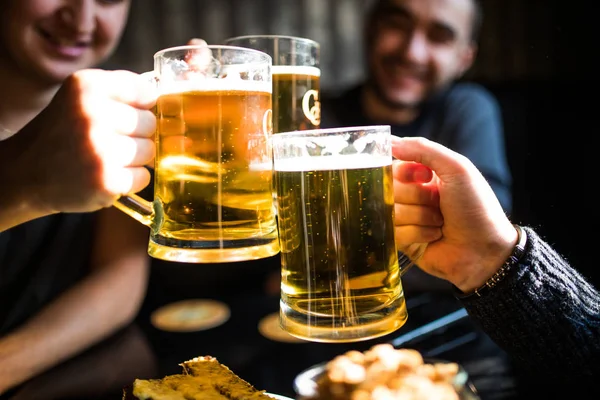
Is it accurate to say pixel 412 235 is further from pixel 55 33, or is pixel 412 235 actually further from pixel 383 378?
pixel 55 33

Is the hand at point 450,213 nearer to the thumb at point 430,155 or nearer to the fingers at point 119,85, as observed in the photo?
the thumb at point 430,155

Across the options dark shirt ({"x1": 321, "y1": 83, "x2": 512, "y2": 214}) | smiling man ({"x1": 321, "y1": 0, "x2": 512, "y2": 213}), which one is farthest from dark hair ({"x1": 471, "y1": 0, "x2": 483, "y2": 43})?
dark shirt ({"x1": 321, "y1": 83, "x2": 512, "y2": 214})

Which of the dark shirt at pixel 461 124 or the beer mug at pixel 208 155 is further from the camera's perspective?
the dark shirt at pixel 461 124

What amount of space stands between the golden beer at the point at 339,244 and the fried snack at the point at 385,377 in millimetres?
139

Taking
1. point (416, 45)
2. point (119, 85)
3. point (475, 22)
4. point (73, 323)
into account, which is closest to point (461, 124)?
point (416, 45)

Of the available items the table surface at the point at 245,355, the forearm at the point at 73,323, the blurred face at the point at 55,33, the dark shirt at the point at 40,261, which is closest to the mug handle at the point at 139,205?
the table surface at the point at 245,355

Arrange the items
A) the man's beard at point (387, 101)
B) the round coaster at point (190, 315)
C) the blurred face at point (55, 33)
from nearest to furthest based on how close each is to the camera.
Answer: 1. the blurred face at point (55, 33)
2. the round coaster at point (190, 315)
3. the man's beard at point (387, 101)

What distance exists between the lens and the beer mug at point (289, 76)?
2.80 ft

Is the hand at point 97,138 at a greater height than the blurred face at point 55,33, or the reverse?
the blurred face at point 55,33

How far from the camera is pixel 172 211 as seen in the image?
2.38 ft

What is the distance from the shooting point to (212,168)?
2.31ft

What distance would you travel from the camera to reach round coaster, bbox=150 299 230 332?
4.28ft

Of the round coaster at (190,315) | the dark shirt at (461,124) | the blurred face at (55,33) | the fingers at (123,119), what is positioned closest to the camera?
the fingers at (123,119)

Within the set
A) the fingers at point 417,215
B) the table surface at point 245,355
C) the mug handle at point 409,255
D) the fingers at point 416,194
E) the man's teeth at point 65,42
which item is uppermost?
the man's teeth at point 65,42
